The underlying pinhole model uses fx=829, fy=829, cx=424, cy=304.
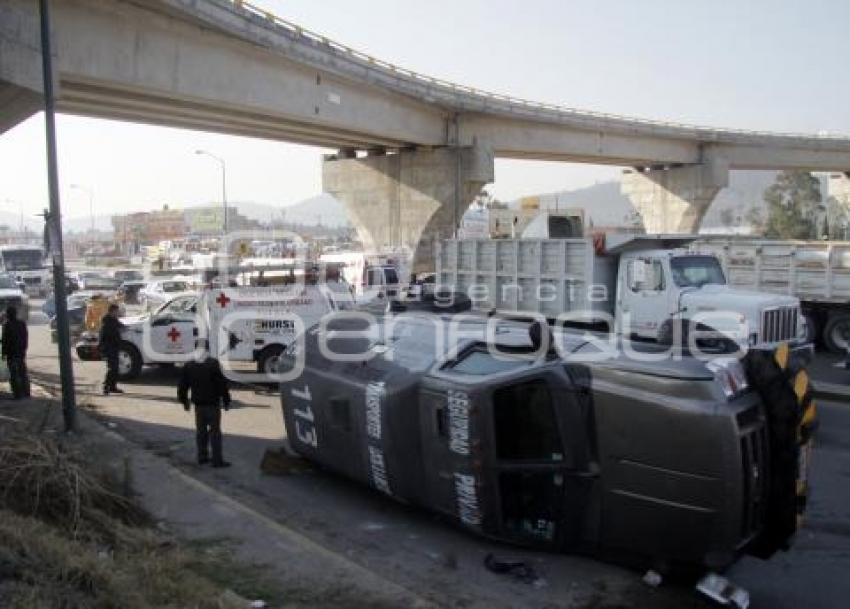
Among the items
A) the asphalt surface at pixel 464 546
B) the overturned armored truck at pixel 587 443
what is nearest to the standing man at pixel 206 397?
the asphalt surface at pixel 464 546

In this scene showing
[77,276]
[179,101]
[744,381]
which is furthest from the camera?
[77,276]

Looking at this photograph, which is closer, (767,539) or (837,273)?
(767,539)

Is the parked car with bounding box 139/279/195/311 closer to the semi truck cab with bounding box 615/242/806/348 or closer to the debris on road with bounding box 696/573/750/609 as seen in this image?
the semi truck cab with bounding box 615/242/806/348

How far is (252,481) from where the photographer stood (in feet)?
29.5

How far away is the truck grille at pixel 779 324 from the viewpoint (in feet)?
43.0

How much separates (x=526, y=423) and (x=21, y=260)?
5191 cm

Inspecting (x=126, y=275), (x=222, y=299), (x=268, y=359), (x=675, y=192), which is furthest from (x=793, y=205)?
(x=222, y=299)

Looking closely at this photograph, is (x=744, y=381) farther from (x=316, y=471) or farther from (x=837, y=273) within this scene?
(x=837, y=273)

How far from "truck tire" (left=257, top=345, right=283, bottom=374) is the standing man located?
5.19m

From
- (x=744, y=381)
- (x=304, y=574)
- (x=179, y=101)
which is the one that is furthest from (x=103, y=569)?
(x=179, y=101)

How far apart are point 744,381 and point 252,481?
5.37 m

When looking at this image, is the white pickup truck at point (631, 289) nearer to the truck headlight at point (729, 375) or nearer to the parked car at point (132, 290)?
the truck headlight at point (729, 375)

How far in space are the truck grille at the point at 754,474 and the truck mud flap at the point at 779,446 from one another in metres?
0.07

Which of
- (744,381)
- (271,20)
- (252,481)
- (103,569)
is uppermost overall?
(271,20)
